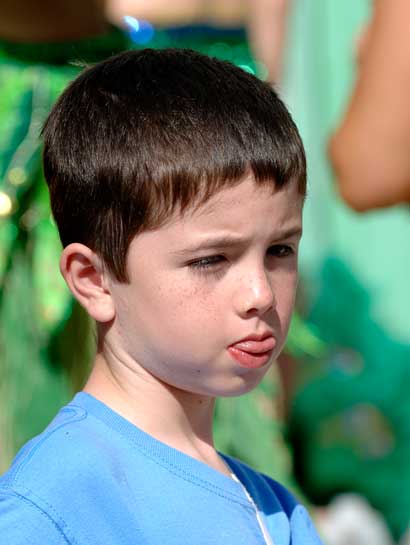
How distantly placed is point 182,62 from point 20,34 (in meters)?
1.27

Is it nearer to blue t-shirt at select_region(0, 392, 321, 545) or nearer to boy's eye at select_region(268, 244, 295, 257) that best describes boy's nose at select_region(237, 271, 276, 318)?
boy's eye at select_region(268, 244, 295, 257)

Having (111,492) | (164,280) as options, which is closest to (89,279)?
(164,280)

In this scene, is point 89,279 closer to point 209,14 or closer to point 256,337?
point 256,337

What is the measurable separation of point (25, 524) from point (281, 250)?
0.38m

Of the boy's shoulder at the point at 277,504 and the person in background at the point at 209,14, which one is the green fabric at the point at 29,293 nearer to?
the person in background at the point at 209,14

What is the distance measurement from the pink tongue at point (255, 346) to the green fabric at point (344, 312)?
211 cm

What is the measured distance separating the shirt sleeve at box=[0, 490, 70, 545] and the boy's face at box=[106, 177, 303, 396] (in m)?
0.21

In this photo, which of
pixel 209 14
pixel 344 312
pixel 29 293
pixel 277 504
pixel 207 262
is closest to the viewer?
pixel 207 262

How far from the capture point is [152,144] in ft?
4.01

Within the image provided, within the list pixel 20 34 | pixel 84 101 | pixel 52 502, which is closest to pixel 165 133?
A: pixel 84 101

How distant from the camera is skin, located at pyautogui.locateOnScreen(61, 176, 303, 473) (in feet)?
3.96

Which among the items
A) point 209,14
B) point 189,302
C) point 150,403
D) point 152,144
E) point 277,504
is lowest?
point 277,504

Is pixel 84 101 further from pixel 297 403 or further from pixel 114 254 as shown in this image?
pixel 297 403

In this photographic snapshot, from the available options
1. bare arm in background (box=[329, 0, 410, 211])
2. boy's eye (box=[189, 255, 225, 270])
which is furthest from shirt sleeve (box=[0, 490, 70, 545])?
bare arm in background (box=[329, 0, 410, 211])
